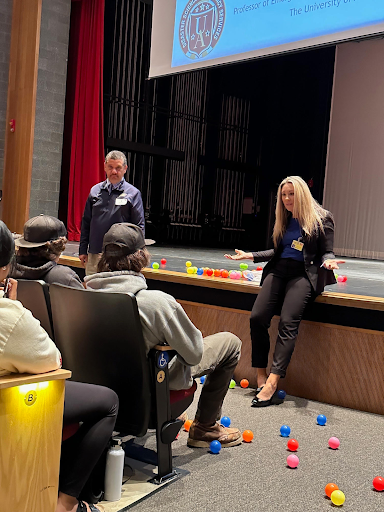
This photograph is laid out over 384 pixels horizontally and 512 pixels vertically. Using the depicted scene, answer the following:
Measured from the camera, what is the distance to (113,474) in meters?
1.96

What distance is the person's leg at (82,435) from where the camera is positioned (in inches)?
67.7

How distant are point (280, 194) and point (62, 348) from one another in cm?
177

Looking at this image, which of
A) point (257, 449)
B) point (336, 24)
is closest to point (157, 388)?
point (257, 449)

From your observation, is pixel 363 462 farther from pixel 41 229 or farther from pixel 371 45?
pixel 371 45

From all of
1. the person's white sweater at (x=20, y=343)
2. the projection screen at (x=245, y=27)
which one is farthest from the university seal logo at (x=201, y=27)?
the person's white sweater at (x=20, y=343)

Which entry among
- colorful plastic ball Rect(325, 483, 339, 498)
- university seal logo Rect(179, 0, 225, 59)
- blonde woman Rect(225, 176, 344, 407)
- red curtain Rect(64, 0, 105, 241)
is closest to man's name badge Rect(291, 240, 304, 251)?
blonde woman Rect(225, 176, 344, 407)

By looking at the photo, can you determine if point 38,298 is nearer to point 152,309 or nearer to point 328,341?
point 152,309

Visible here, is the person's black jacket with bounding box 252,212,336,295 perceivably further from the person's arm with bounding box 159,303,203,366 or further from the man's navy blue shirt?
the person's arm with bounding box 159,303,203,366

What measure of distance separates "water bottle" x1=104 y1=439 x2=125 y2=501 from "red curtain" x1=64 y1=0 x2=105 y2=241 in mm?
7279

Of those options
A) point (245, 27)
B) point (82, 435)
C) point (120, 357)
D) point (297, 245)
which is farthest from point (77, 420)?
point (245, 27)

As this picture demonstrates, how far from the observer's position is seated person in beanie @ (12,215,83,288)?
7.86 ft

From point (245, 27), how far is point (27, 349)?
475 centimetres

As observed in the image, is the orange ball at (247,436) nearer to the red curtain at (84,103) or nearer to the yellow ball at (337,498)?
the yellow ball at (337,498)

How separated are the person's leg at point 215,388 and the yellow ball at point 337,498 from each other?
624mm
